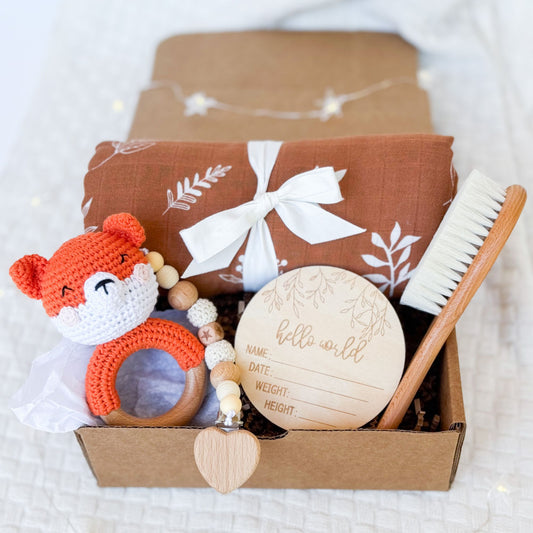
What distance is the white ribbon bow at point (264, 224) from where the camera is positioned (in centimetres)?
65

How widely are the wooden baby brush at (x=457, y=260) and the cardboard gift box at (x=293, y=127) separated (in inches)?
1.3

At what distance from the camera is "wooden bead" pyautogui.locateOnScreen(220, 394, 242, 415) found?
58 cm

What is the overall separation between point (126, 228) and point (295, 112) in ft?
1.35

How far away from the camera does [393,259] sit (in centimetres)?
67

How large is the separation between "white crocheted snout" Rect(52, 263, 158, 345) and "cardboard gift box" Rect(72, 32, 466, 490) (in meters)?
0.09

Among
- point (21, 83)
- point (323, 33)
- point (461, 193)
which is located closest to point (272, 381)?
point (461, 193)

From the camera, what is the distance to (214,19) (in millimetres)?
1058

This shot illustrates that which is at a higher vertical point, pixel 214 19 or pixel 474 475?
pixel 214 19

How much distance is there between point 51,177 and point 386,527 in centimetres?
67

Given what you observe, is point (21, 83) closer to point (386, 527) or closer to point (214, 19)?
point (214, 19)

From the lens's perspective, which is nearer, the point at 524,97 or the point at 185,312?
the point at 185,312

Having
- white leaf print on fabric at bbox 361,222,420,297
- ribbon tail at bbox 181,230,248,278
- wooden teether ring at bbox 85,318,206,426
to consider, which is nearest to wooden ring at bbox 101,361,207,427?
wooden teether ring at bbox 85,318,206,426

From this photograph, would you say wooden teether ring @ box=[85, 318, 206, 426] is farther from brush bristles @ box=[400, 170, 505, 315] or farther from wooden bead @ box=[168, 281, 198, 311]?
brush bristles @ box=[400, 170, 505, 315]

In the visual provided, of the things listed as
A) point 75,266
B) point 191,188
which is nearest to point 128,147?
point 191,188
